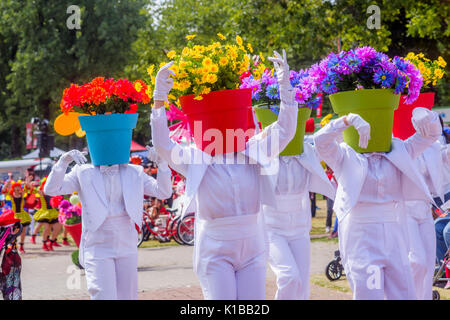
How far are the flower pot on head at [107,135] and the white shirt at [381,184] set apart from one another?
212 cm

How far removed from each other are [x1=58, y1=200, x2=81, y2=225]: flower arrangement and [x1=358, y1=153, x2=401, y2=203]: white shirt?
6.44 meters

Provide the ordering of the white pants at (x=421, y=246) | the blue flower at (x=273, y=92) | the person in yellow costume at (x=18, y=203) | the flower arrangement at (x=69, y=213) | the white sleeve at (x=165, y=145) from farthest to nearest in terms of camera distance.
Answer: the person in yellow costume at (x=18, y=203)
the flower arrangement at (x=69, y=213)
the blue flower at (x=273, y=92)
the white pants at (x=421, y=246)
the white sleeve at (x=165, y=145)

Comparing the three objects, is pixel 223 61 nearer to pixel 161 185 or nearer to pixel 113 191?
pixel 161 185

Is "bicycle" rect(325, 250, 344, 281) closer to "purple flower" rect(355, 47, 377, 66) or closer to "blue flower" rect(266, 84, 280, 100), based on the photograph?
"blue flower" rect(266, 84, 280, 100)

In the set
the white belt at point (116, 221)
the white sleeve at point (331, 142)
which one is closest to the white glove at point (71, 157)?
the white belt at point (116, 221)

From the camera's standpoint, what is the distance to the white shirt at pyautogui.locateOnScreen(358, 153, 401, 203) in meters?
4.84

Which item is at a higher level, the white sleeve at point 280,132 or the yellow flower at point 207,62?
the yellow flower at point 207,62

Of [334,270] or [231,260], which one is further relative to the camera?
[334,270]

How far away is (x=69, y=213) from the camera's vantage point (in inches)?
415

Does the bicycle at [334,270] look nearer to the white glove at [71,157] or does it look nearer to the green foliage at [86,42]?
the white glove at [71,157]

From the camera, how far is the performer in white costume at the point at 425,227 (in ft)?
19.7

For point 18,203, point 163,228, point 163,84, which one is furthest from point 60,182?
point 18,203

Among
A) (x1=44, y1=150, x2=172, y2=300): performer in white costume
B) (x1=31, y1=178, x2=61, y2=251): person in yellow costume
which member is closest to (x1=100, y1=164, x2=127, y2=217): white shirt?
(x1=44, y1=150, x2=172, y2=300): performer in white costume

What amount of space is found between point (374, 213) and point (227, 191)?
117 centimetres
